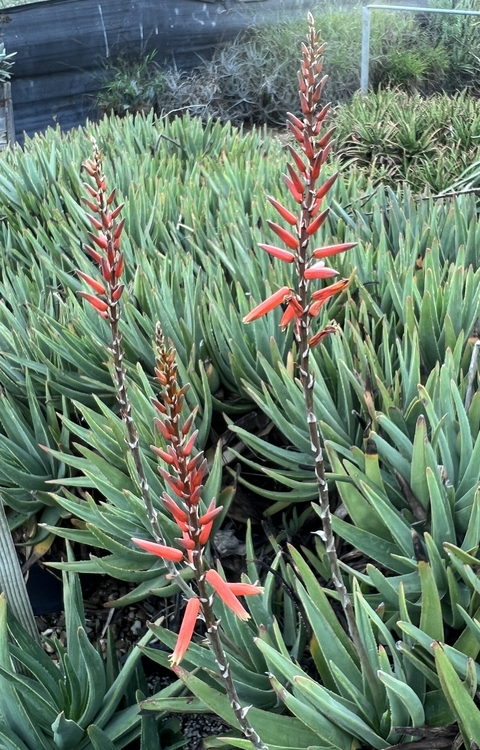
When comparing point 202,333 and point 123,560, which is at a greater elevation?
point 202,333

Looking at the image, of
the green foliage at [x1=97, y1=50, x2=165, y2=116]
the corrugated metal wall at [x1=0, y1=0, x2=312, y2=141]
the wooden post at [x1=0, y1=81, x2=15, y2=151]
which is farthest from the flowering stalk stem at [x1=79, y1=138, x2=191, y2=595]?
the green foliage at [x1=97, y1=50, x2=165, y2=116]

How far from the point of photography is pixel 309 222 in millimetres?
707

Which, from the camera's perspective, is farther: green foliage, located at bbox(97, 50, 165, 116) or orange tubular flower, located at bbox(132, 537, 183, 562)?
green foliage, located at bbox(97, 50, 165, 116)

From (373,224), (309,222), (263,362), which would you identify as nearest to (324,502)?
(309,222)

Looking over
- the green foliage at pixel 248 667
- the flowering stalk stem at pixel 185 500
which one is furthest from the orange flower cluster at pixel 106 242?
the green foliage at pixel 248 667

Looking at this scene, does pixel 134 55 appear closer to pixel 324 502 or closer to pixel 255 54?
pixel 255 54

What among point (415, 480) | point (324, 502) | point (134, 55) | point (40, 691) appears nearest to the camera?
point (324, 502)

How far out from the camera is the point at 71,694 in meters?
1.26

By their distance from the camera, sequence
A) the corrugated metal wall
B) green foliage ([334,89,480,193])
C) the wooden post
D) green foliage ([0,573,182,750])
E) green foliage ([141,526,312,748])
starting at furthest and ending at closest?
the corrugated metal wall
the wooden post
green foliage ([334,89,480,193])
green foliage ([0,573,182,750])
green foliage ([141,526,312,748])

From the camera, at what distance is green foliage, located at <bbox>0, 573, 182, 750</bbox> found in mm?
1150

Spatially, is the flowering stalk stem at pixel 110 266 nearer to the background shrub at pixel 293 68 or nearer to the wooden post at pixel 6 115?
the wooden post at pixel 6 115

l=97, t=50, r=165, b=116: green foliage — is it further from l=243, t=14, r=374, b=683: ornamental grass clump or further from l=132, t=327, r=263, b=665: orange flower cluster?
l=132, t=327, r=263, b=665: orange flower cluster

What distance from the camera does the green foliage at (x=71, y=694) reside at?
115 centimetres

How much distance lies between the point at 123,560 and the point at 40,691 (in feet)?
0.86
